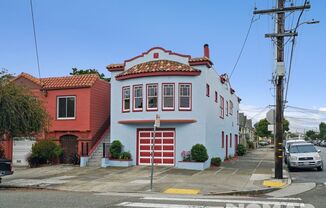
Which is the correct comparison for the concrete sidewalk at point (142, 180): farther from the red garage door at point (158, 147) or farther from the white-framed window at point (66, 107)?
the white-framed window at point (66, 107)

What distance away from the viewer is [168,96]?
81.9 feet

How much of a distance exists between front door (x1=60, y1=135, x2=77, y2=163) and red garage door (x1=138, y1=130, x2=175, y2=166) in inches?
197

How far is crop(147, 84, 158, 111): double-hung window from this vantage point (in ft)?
82.4

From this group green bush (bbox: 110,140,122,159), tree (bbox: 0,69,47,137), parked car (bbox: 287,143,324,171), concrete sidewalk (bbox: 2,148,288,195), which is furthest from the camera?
green bush (bbox: 110,140,122,159)

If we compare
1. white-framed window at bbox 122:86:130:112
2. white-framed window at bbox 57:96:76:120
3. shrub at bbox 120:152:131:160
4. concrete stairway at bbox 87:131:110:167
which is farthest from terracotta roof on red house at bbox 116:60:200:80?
concrete stairway at bbox 87:131:110:167

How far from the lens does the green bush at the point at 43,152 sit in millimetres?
27344

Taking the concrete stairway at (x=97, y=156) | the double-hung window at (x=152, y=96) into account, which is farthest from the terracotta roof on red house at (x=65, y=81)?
the double-hung window at (x=152, y=96)

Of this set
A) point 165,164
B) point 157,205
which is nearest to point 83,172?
point 165,164

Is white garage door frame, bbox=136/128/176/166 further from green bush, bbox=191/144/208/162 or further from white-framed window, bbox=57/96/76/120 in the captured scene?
white-framed window, bbox=57/96/76/120

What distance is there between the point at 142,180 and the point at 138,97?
7.72 m

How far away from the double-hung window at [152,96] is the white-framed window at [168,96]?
500mm

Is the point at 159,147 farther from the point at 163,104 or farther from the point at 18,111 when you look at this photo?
the point at 18,111

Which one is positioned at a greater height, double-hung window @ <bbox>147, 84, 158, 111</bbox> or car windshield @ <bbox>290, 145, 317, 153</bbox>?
double-hung window @ <bbox>147, 84, 158, 111</bbox>

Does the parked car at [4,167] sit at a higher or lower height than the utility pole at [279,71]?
lower
